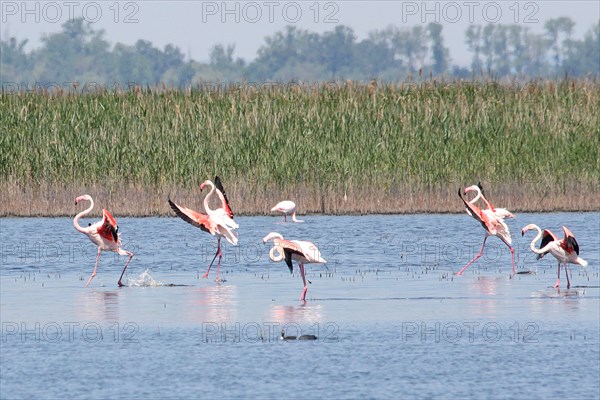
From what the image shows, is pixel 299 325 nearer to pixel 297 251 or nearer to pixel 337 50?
pixel 297 251

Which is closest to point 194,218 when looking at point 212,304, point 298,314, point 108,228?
point 108,228

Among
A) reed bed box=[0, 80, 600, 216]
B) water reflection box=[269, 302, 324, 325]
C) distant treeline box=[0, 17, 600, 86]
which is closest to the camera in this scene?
water reflection box=[269, 302, 324, 325]

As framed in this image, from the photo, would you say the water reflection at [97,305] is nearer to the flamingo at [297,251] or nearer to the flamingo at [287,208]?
the flamingo at [297,251]

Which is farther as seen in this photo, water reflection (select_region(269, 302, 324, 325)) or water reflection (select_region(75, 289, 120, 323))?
water reflection (select_region(75, 289, 120, 323))

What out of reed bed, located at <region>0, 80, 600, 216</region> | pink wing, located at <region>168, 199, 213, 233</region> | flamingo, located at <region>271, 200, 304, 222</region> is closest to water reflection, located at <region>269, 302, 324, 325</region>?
pink wing, located at <region>168, 199, 213, 233</region>

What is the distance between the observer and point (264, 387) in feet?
30.6

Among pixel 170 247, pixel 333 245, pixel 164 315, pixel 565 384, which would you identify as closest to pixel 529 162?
pixel 333 245

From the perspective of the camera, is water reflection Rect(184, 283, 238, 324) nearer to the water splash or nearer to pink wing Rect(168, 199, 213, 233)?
the water splash

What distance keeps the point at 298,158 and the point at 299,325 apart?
11.2 meters

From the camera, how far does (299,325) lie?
11812 mm

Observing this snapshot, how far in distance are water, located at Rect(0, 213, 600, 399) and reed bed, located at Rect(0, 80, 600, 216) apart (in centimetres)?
354

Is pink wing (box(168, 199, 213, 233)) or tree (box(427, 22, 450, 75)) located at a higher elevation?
tree (box(427, 22, 450, 75))

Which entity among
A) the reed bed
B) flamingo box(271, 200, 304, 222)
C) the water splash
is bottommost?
the water splash

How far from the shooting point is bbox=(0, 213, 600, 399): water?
373 inches
